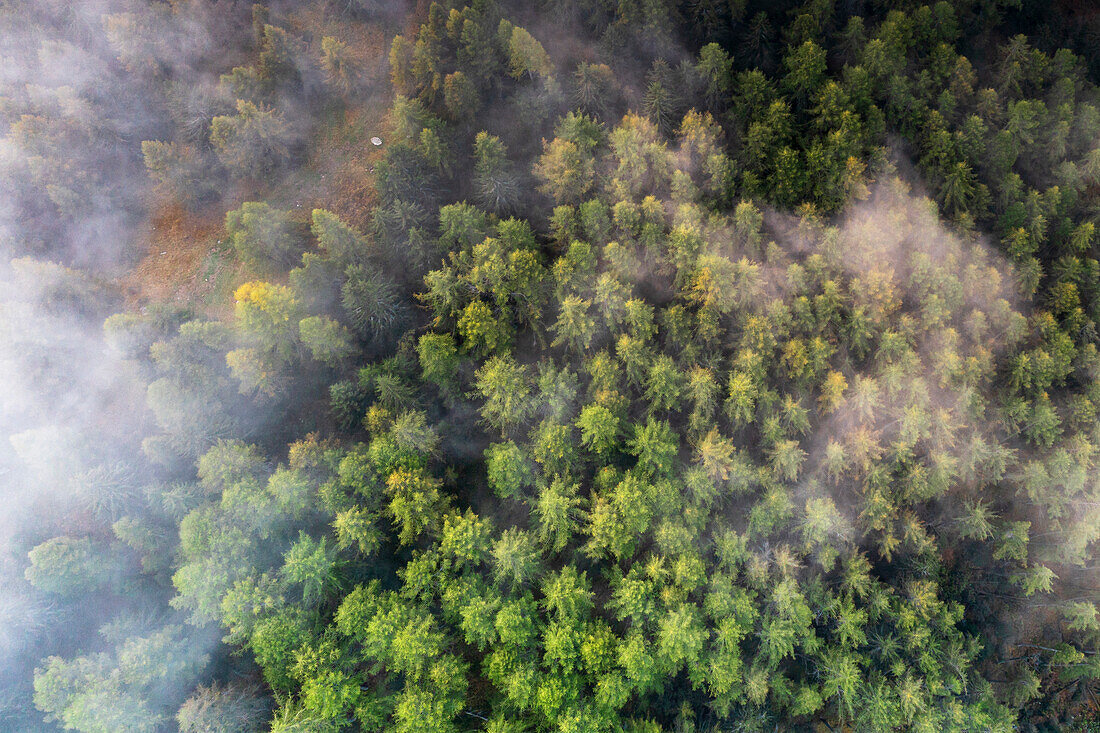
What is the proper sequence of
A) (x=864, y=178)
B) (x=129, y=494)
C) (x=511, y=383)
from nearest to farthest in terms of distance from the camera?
1. (x=129, y=494)
2. (x=511, y=383)
3. (x=864, y=178)

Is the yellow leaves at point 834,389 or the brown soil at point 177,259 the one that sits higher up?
the yellow leaves at point 834,389

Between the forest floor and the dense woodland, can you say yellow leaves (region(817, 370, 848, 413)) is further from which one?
the forest floor

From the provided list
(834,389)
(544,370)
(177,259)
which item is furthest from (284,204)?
(834,389)

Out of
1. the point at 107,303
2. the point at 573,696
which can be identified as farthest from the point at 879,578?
the point at 107,303

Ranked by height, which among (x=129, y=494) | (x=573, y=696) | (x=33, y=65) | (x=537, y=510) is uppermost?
(x=33, y=65)

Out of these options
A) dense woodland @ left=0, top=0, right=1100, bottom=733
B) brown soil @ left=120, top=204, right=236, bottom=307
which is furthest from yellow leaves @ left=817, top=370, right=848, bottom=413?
brown soil @ left=120, top=204, right=236, bottom=307

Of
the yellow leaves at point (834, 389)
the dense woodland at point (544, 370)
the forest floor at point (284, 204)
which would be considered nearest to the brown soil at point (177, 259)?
the forest floor at point (284, 204)

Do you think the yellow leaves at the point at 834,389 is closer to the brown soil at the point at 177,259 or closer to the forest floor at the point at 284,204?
the forest floor at the point at 284,204

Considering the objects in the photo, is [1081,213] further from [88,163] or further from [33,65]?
[33,65]
